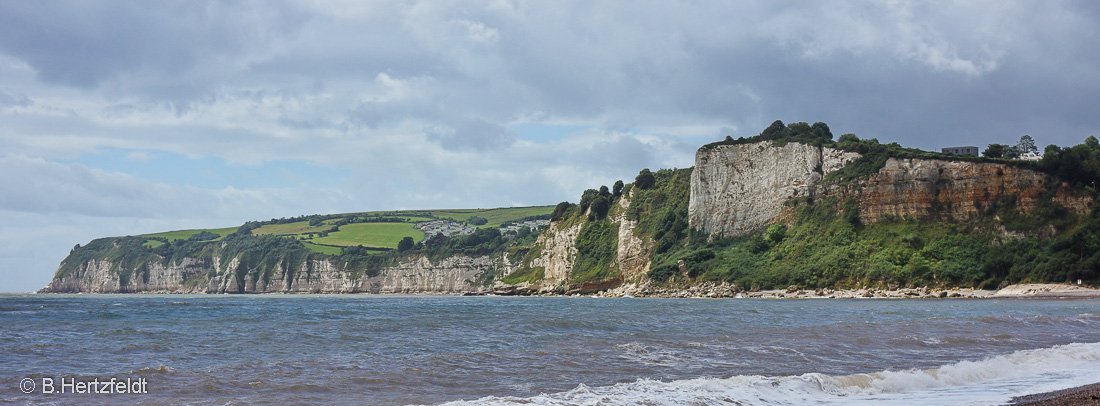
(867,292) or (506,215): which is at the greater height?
(506,215)

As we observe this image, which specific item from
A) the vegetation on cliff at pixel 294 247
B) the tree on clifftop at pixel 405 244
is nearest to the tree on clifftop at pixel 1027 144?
the vegetation on cliff at pixel 294 247

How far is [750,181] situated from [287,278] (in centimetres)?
9933

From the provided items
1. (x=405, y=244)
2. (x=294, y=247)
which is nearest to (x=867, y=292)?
(x=405, y=244)

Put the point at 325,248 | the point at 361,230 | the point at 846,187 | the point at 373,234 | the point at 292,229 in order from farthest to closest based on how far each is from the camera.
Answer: the point at 292,229
the point at 361,230
the point at 373,234
the point at 325,248
the point at 846,187

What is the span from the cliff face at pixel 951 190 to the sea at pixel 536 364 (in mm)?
48096

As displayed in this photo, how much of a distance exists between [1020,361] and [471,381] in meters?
12.6

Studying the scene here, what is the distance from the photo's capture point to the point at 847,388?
1266 centimetres

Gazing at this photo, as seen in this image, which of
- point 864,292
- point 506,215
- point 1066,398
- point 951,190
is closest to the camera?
point 1066,398

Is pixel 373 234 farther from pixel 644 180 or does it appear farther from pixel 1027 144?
pixel 1027 144

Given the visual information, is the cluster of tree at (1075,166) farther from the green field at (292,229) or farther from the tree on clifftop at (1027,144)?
the green field at (292,229)

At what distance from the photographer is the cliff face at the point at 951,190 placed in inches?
2562

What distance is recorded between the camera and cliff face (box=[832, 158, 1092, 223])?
65062 mm

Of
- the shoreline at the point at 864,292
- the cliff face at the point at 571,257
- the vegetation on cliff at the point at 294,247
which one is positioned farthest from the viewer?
the vegetation on cliff at the point at 294,247

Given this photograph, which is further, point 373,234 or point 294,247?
point 373,234
